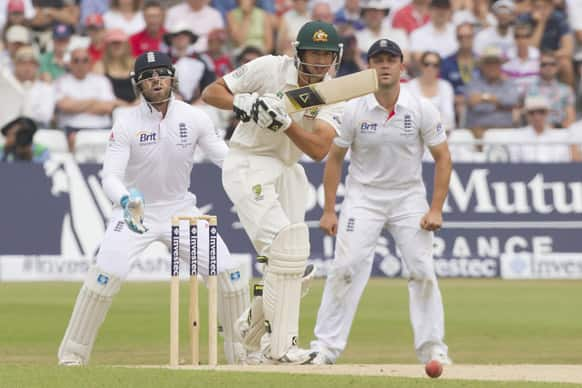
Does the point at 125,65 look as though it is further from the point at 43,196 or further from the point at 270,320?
the point at 270,320

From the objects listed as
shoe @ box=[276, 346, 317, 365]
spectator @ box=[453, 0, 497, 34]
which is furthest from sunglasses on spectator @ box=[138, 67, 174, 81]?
spectator @ box=[453, 0, 497, 34]

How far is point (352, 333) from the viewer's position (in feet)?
38.8

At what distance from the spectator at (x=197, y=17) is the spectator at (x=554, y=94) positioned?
13.1ft

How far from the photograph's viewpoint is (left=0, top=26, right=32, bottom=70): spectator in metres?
18.1

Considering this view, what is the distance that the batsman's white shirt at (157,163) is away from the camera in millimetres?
8867

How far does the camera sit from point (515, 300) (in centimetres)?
1438

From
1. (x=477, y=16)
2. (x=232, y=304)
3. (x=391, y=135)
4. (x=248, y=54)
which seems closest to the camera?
(x=232, y=304)

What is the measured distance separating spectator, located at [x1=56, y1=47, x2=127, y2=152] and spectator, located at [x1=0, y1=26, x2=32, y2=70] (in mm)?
903

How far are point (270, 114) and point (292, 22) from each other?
10.7 metres

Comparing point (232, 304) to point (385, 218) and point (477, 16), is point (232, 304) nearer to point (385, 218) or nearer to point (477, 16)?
point (385, 218)

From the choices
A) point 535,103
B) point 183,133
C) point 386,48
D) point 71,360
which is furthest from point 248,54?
point 71,360

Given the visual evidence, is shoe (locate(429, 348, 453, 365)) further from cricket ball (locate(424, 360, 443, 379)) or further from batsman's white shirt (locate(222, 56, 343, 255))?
cricket ball (locate(424, 360, 443, 379))

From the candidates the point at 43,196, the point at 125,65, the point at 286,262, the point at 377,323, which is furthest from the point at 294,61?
the point at 125,65

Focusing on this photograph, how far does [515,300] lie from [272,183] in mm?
6114
